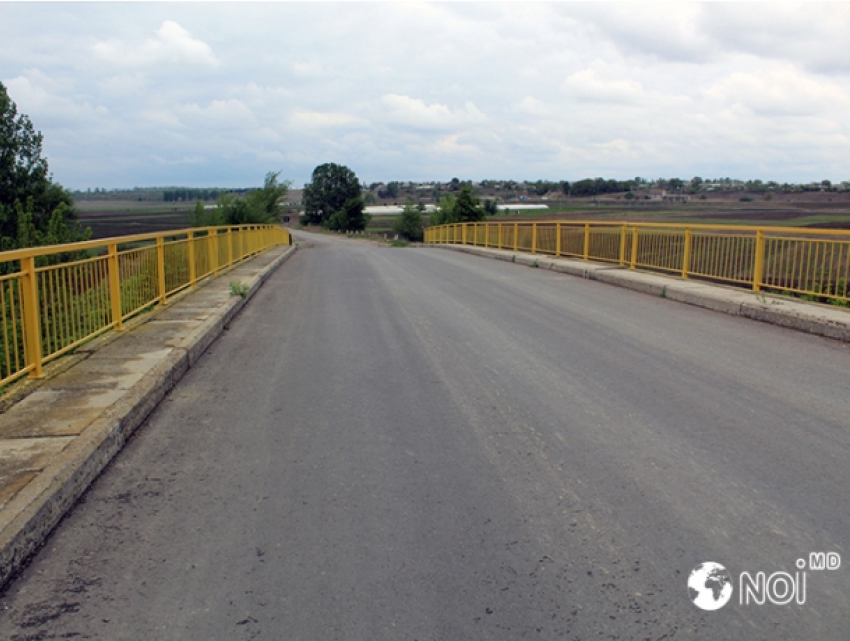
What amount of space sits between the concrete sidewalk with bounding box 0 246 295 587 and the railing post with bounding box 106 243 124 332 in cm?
19

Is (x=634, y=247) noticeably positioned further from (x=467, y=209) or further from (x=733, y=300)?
(x=467, y=209)

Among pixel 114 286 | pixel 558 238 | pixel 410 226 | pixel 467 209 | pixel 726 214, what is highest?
pixel 467 209

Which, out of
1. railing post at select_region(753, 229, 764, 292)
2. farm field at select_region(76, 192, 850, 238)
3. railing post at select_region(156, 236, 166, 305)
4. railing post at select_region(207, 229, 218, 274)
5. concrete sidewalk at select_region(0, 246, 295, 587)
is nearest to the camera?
concrete sidewalk at select_region(0, 246, 295, 587)

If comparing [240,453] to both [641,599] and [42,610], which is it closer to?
[42,610]

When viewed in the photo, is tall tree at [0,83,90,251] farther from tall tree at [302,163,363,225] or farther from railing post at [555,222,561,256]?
tall tree at [302,163,363,225]

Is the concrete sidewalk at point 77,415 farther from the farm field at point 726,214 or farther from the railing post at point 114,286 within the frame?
the farm field at point 726,214

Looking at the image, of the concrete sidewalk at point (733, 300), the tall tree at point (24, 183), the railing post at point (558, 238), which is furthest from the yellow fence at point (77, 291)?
the tall tree at point (24, 183)

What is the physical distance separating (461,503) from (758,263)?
9.94 m

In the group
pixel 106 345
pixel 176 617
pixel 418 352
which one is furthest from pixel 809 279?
pixel 176 617

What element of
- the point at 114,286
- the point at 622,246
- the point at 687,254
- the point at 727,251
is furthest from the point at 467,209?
the point at 114,286

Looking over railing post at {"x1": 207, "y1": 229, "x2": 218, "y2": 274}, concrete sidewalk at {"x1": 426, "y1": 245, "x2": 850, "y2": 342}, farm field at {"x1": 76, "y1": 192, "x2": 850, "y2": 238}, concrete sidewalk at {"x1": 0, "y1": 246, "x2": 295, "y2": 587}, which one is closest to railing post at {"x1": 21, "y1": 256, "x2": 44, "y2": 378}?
concrete sidewalk at {"x1": 0, "y1": 246, "x2": 295, "y2": 587}

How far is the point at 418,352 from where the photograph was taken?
837 cm

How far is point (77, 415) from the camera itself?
18.0ft

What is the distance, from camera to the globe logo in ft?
10.5
